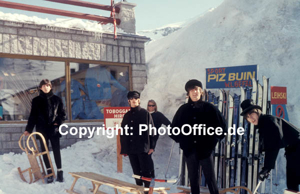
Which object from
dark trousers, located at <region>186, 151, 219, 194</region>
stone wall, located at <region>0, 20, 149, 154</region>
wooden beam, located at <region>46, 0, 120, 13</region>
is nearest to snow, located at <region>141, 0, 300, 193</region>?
stone wall, located at <region>0, 20, 149, 154</region>

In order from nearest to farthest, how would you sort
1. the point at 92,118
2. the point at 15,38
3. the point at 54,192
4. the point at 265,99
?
1. the point at 54,192
2. the point at 265,99
3. the point at 15,38
4. the point at 92,118

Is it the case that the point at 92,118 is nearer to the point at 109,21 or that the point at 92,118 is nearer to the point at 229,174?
the point at 109,21

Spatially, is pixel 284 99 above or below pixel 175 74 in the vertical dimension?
below

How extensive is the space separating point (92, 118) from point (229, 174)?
419cm

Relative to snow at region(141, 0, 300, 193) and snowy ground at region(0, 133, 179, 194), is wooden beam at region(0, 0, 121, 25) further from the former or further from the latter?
snowy ground at region(0, 133, 179, 194)

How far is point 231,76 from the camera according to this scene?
6109 millimetres

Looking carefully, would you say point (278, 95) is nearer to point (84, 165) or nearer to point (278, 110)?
point (278, 110)

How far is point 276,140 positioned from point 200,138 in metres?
0.91

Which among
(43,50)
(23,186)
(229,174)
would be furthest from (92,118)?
(229,174)

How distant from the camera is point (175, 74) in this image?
9.05m

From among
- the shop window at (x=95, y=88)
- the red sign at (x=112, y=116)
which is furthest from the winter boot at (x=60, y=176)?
the shop window at (x=95, y=88)

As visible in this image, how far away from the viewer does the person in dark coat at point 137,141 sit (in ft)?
14.9

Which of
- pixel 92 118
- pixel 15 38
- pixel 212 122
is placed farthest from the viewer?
pixel 92 118

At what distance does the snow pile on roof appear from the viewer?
23.7ft
